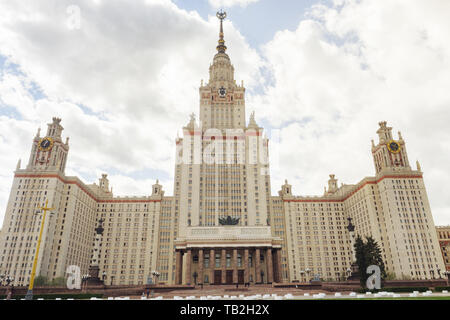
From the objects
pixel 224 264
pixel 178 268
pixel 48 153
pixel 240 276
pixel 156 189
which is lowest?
pixel 240 276

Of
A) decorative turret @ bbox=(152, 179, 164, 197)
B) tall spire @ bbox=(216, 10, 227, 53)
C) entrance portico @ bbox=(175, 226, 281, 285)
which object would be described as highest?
tall spire @ bbox=(216, 10, 227, 53)

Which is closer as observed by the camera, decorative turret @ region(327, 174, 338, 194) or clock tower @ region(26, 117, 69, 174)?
clock tower @ region(26, 117, 69, 174)

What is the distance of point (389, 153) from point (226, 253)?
2860 inches

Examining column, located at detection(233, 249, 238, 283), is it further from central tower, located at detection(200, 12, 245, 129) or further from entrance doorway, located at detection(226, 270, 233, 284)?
central tower, located at detection(200, 12, 245, 129)

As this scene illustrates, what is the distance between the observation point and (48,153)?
347ft

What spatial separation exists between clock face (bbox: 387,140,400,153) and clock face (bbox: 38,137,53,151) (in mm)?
123918

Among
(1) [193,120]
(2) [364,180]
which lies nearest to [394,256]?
(2) [364,180]

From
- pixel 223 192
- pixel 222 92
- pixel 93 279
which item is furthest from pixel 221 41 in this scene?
pixel 93 279

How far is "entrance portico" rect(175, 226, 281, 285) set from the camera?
86.8m

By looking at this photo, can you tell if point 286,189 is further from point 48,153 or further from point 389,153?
point 48,153

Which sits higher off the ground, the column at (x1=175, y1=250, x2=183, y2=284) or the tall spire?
the tall spire

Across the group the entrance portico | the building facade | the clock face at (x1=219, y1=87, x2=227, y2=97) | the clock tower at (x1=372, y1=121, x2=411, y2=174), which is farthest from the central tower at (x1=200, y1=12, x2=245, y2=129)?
the building facade
